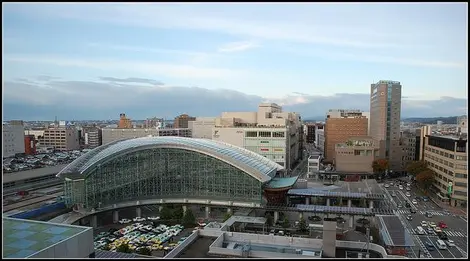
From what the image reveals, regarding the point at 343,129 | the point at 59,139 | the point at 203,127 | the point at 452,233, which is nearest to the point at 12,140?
the point at 59,139

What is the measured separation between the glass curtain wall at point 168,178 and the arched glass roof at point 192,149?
63cm

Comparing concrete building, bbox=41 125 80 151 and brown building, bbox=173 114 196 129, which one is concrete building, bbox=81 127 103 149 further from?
brown building, bbox=173 114 196 129

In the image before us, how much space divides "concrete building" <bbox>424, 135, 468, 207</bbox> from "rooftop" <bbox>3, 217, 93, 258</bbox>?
40917 mm

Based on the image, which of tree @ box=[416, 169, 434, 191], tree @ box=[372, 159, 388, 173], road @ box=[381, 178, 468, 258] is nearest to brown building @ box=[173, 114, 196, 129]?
tree @ box=[372, 159, 388, 173]

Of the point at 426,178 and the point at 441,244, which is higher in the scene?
the point at 426,178

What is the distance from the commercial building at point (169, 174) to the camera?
33.5m

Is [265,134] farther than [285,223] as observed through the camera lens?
Yes

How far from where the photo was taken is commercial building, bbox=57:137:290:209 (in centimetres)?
3350

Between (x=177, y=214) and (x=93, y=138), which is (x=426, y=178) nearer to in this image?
(x=177, y=214)

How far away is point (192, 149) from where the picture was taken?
35.6 meters

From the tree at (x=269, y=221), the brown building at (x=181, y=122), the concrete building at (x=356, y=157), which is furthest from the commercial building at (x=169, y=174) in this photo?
the brown building at (x=181, y=122)

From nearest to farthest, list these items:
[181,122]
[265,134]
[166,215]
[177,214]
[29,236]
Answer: [29,236]
[166,215]
[177,214]
[265,134]
[181,122]

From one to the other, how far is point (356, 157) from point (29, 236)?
179 ft

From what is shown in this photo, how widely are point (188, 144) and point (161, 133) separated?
72.3 m
